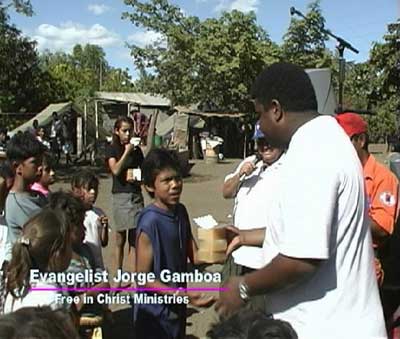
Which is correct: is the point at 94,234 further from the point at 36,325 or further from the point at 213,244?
the point at 36,325

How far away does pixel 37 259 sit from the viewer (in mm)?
2965

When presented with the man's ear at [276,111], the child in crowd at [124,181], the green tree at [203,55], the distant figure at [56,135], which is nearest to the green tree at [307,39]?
the green tree at [203,55]

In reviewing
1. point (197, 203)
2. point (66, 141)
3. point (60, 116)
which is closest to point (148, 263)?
point (197, 203)

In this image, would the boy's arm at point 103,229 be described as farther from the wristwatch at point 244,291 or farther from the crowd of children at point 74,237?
the wristwatch at point 244,291

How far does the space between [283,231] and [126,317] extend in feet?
11.6

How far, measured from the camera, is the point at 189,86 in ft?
98.6

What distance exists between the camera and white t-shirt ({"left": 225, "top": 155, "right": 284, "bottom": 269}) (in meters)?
3.57

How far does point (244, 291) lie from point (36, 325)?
84 cm

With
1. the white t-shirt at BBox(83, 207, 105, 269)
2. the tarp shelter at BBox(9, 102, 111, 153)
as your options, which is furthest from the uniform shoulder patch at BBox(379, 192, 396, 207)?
the tarp shelter at BBox(9, 102, 111, 153)

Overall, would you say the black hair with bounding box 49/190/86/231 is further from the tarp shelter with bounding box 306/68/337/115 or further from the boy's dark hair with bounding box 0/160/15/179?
the tarp shelter with bounding box 306/68/337/115

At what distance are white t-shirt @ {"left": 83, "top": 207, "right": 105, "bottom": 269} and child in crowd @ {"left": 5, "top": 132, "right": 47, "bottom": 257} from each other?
443 mm

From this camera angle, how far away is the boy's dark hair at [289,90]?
2.18 meters

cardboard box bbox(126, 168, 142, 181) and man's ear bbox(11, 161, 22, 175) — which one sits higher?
man's ear bbox(11, 161, 22, 175)

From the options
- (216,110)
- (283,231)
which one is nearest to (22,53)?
(216,110)
